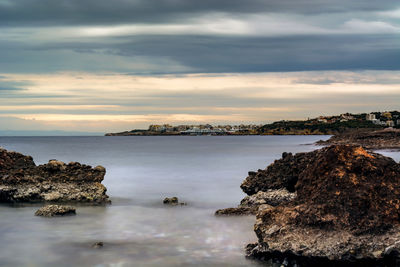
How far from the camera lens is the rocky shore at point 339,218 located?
675 cm

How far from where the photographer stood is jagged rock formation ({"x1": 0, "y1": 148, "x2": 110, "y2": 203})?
1445 centimetres

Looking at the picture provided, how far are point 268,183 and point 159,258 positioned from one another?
19.1 feet

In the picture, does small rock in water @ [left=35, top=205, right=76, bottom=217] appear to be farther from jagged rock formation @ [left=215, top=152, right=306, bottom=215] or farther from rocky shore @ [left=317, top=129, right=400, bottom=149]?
rocky shore @ [left=317, top=129, right=400, bottom=149]

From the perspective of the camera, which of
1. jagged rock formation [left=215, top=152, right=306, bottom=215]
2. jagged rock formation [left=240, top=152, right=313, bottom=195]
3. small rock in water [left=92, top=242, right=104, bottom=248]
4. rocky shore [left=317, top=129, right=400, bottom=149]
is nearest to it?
small rock in water [left=92, top=242, right=104, bottom=248]

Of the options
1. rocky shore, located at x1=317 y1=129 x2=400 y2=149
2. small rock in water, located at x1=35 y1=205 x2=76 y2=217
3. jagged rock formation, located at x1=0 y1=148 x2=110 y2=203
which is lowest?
rocky shore, located at x1=317 y1=129 x2=400 y2=149

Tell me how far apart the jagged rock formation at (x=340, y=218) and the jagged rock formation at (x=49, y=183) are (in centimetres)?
811

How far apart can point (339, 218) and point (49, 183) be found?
1061 cm

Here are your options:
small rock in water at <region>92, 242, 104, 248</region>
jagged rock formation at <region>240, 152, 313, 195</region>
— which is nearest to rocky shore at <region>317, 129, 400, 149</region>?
jagged rock formation at <region>240, 152, 313, 195</region>

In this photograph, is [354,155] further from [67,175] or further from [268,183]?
[67,175]

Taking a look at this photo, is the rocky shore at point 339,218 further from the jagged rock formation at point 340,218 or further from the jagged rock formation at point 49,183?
the jagged rock formation at point 49,183

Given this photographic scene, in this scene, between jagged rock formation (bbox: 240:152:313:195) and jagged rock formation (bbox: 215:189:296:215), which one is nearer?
jagged rock formation (bbox: 215:189:296:215)

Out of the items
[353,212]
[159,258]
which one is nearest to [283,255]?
[353,212]

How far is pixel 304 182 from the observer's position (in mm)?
8430

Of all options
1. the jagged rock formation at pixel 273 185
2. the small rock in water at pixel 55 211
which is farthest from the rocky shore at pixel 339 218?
the small rock in water at pixel 55 211
